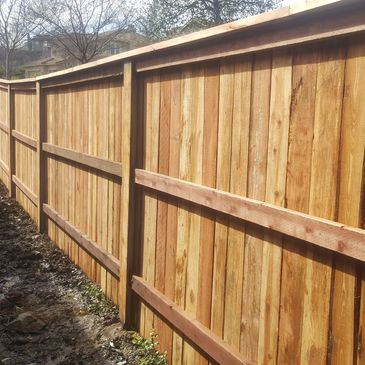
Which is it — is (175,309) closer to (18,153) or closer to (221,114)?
(221,114)

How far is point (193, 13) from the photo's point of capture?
75.0 ft

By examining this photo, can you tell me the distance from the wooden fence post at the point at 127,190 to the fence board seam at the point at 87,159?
0.27m

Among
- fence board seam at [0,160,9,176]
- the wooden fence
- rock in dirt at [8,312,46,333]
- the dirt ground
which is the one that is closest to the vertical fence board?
the wooden fence

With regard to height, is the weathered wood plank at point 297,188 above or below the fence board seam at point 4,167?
above

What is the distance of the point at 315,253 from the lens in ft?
6.52

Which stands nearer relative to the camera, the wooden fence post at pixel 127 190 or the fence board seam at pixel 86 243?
the wooden fence post at pixel 127 190

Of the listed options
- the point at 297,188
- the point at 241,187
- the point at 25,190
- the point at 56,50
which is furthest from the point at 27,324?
the point at 56,50

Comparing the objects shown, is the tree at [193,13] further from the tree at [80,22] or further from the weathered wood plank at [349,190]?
the weathered wood plank at [349,190]

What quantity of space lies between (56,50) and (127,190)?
4440cm

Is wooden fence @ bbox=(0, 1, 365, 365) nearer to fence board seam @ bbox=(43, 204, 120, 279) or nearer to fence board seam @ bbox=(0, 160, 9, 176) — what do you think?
fence board seam @ bbox=(43, 204, 120, 279)

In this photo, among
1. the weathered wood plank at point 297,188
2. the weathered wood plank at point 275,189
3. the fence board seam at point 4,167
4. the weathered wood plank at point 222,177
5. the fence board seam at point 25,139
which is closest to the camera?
the weathered wood plank at point 297,188

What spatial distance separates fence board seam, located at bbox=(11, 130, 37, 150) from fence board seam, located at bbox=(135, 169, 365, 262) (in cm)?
434

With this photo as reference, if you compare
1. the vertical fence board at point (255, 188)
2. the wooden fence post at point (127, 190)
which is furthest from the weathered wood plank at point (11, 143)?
the vertical fence board at point (255, 188)

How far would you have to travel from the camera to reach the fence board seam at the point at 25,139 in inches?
277
